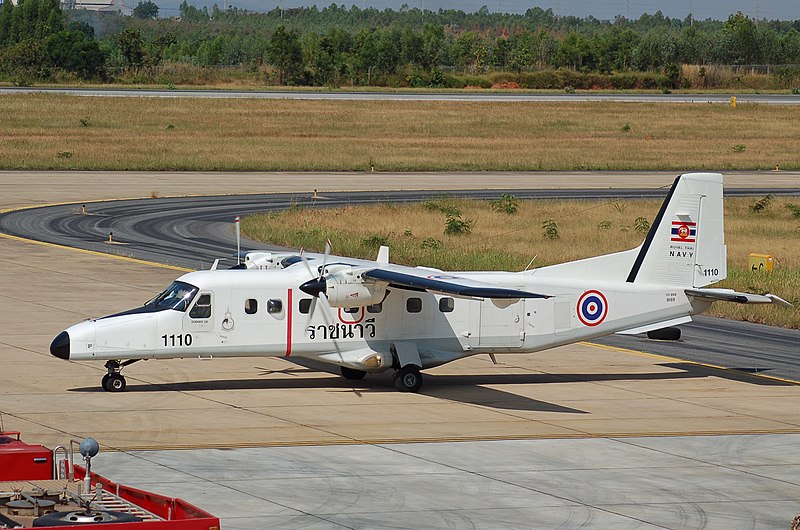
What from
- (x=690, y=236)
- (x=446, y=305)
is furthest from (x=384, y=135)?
(x=446, y=305)

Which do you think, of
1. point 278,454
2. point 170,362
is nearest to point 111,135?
point 170,362

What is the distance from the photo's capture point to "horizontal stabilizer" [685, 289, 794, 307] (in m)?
28.3

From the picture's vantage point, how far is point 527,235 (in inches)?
2349

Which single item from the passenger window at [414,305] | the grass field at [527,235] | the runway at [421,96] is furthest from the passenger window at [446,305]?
the runway at [421,96]

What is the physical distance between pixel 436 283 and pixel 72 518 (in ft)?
46.6

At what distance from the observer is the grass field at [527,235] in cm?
4694

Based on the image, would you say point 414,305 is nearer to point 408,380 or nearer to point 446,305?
point 446,305

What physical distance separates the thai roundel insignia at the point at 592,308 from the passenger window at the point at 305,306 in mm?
6588

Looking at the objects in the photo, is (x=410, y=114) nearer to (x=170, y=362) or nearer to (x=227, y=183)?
(x=227, y=183)

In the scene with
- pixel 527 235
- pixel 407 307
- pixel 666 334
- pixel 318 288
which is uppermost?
pixel 318 288

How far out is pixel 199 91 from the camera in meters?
146

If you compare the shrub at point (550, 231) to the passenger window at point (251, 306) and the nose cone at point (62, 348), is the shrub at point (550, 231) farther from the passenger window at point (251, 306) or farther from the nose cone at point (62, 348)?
the nose cone at point (62, 348)

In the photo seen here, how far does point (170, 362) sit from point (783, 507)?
649 inches

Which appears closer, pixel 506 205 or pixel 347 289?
pixel 347 289
